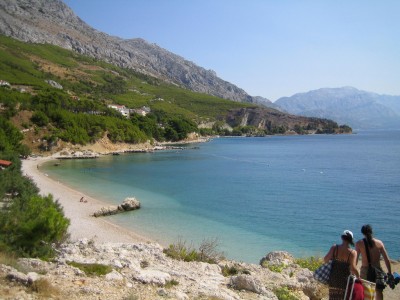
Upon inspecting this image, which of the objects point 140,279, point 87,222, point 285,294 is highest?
point 140,279

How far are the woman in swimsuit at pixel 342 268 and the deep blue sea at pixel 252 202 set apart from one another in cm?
1378

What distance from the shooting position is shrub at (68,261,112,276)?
33.6ft

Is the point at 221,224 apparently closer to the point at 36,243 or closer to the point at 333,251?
the point at 36,243

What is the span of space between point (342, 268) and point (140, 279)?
5.36 meters

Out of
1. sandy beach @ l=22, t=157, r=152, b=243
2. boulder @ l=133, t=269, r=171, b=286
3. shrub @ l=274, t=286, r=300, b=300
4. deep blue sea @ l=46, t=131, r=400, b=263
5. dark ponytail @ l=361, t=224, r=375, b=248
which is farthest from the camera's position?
deep blue sea @ l=46, t=131, r=400, b=263

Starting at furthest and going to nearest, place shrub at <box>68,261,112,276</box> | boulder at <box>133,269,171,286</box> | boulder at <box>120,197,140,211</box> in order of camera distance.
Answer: boulder at <box>120,197,140,211</box>
shrub at <box>68,261,112,276</box>
boulder at <box>133,269,171,286</box>

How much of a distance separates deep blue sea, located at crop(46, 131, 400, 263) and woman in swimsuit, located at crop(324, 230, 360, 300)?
1378 cm

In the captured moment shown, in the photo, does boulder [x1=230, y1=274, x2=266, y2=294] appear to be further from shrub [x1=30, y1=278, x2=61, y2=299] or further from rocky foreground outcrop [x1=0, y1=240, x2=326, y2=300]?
shrub [x1=30, y1=278, x2=61, y2=299]

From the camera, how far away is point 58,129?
86125 mm

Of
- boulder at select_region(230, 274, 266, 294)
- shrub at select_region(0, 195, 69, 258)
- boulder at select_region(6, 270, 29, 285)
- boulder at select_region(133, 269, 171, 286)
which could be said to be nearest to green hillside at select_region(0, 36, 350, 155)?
shrub at select_region(0, 195, 69, 258)

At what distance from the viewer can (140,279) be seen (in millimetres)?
10109

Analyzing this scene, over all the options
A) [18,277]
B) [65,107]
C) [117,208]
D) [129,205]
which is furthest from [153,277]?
[65,107]

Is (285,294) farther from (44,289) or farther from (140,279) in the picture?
(44,289)

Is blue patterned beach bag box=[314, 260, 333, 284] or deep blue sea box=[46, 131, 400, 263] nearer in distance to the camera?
blue patterned beach bag box=[314, 260, 333, 284]
